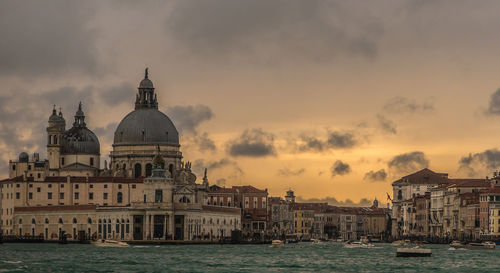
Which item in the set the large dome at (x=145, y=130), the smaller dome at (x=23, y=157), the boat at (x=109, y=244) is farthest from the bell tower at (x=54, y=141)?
the boat at (x=109, y=244)

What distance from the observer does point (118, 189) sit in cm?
16738

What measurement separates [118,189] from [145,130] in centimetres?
988

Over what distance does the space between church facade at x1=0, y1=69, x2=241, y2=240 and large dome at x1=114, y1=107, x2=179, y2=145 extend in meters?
0.13

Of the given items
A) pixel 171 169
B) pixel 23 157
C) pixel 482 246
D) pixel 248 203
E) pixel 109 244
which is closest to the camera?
pixel 482 246

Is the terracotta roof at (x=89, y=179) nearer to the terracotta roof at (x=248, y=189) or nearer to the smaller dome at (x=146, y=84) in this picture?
the smaller dome at (x=146, y=84)

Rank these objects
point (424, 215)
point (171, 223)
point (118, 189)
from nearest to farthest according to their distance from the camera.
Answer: point (171, 223), point (118, 189), point (424, 215)

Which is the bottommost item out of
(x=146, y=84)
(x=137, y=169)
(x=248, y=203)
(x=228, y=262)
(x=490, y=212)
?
(x=228, y=262)

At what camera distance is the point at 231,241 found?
157m

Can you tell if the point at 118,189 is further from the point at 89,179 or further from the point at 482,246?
the point at 482,246

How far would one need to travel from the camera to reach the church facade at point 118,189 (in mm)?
154250

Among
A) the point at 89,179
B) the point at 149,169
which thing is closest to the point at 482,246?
the point at 149,169

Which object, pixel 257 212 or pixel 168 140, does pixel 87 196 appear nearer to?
pixel 168 140

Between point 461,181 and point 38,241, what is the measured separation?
6340cm

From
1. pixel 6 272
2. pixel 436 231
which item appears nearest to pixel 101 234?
pixel 436 231
